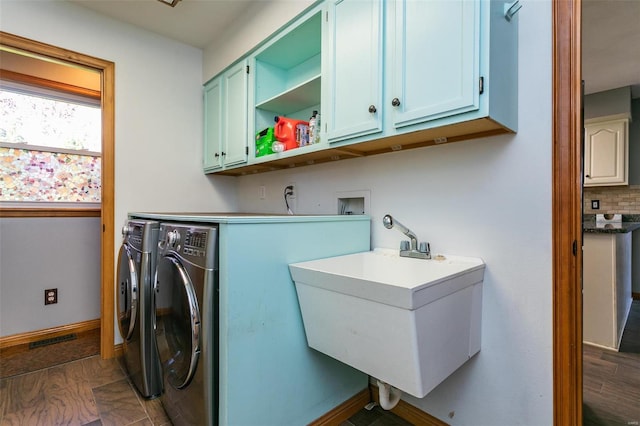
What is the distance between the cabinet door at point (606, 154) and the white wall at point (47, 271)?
12.1 feet

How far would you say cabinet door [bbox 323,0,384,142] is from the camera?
1.32 metres

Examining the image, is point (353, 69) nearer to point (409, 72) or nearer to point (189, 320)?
point (409, 72)

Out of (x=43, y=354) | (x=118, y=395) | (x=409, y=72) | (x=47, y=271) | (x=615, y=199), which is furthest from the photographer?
(x=47, y=271)

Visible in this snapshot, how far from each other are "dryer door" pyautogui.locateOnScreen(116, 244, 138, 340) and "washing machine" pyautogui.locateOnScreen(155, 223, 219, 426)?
24 cm

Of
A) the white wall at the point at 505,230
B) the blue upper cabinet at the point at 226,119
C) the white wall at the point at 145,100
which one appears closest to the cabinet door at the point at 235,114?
the blue upper cabinet at the point at 226,119

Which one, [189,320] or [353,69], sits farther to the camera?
[353,69]

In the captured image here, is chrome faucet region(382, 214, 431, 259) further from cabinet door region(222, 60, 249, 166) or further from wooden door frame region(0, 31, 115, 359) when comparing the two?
wooden door frame region(0, 31, 115, 359)

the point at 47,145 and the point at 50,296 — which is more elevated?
the point at 47,145

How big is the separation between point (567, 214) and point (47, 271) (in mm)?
3469

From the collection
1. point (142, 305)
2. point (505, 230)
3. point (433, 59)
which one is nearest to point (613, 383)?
point (505, 230)

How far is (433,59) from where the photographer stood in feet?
3.72

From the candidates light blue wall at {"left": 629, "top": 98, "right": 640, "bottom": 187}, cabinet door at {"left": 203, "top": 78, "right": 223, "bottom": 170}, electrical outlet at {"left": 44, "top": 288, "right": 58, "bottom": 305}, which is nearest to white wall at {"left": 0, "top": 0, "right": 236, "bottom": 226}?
cabinet door at {"left": 203, "top": 78, "right": 223, "bottom": 170}

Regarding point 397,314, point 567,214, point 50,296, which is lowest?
point 50,296

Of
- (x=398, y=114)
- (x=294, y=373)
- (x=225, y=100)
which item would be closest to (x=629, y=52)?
(x=398, y=114)
